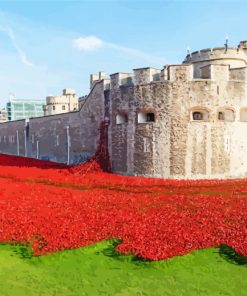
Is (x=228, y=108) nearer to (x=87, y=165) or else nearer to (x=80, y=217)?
(x=87, y=165)

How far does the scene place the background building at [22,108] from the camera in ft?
386

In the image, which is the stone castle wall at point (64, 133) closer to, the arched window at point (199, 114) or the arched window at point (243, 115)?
the arched window at point (199, 114)

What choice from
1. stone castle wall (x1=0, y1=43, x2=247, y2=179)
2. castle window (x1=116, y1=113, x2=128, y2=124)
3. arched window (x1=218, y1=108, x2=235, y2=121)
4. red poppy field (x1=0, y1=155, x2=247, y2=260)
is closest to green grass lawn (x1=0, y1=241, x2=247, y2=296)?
red poppy field (x1=0, y1=155, x2=247, y2=260)

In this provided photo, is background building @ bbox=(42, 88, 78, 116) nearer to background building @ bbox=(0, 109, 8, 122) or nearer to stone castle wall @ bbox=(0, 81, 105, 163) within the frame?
stone castle wall @ bbox=(0, 81, 105, 163)

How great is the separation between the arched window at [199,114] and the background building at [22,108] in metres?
101

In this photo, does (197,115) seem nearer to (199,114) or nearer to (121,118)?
(199,114)

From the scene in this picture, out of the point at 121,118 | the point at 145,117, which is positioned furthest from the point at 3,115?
the point at 145,117

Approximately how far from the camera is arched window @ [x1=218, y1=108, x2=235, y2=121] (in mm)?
22294

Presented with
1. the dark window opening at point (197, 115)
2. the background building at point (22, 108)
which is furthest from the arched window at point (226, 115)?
the background building at point (22, 108)

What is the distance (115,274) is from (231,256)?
3.33 m

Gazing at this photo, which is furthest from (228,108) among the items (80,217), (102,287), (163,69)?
(102,287)

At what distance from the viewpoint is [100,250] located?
10.8m

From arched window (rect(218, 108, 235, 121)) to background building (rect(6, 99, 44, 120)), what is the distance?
102 m

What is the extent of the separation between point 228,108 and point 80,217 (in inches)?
497
